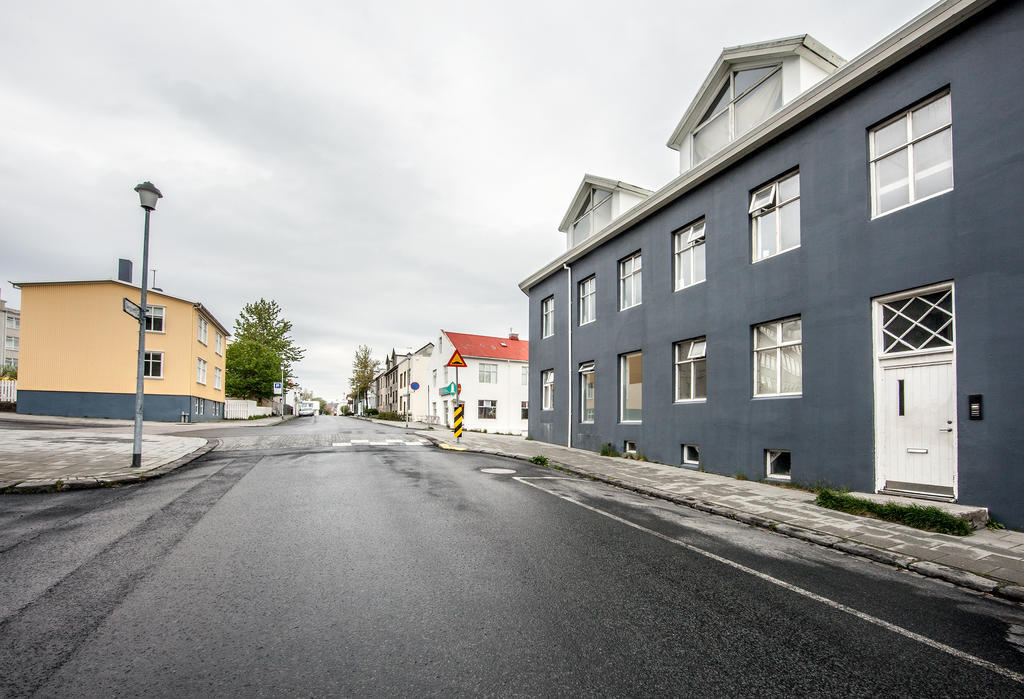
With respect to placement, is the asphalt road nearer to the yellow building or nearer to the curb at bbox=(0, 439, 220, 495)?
the curb at bbox=(0, 439, 220, 495)

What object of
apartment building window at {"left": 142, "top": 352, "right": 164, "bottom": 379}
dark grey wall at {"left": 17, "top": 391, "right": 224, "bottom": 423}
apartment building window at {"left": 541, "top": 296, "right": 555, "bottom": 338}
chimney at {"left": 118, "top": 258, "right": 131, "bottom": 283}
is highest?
chimney at {"left": 118, "top": 258, "right": 131, "bottom": 283}

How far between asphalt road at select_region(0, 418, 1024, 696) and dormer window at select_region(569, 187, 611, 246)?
542 inches

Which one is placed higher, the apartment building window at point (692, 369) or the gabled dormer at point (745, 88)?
the gabled dormer at point (745, 88)

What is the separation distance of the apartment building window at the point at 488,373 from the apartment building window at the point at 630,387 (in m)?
27.5

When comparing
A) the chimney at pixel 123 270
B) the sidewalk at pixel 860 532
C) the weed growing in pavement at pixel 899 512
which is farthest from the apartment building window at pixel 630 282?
the chimney at pixel 123 270

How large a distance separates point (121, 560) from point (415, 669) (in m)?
3.49

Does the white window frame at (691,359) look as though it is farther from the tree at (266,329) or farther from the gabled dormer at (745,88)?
the tree at (266,329)

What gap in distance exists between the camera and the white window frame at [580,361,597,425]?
58.5 ft

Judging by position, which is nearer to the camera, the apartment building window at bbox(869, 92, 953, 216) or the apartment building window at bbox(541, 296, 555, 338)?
the apartment building window at bbox(869, 92, 953, 216)

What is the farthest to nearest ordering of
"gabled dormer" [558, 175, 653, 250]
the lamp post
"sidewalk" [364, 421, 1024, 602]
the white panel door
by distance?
"gabled dormer" [558, 175, 653, 250]
the lamp post
the white panel door
"sidewalk" [364, 421, 1024, 602]

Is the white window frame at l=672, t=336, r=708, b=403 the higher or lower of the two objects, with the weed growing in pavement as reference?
higher

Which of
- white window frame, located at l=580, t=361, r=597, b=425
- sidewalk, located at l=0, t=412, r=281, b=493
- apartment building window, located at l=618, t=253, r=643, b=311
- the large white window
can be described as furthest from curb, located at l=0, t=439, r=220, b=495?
apartment building window, located at l=618, t=253, r=643, b=311

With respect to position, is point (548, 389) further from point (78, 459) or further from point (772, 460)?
point (78, 459)

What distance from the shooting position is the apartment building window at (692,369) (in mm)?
12953
